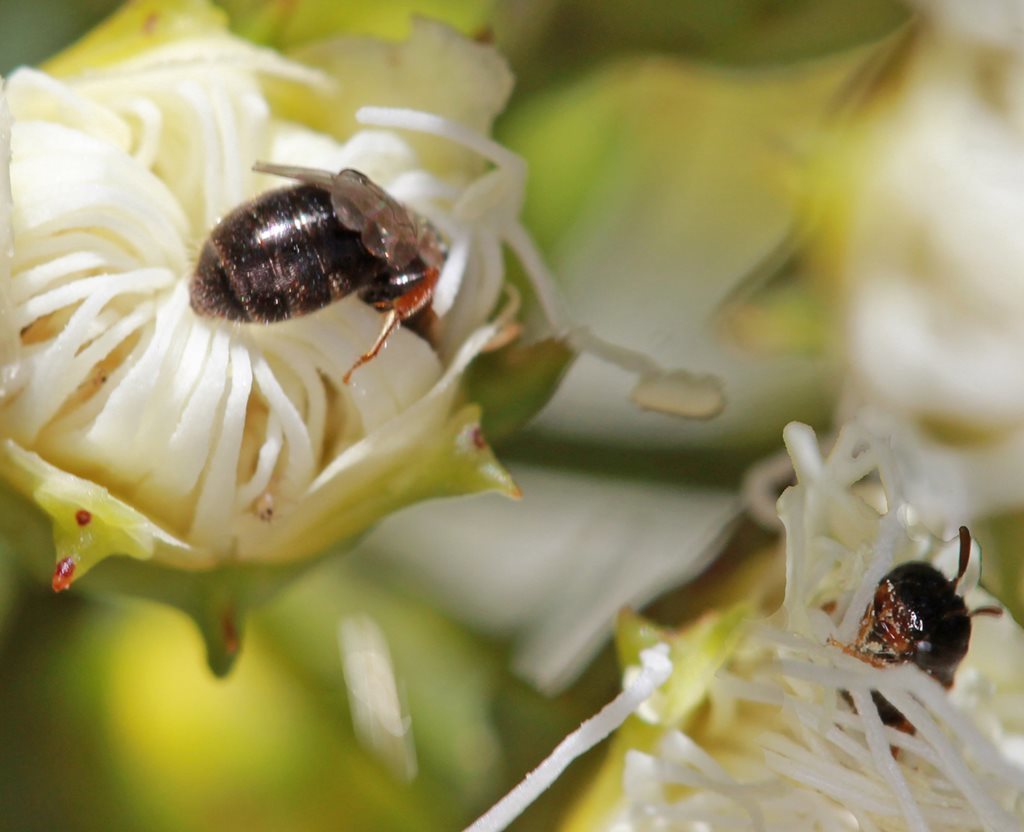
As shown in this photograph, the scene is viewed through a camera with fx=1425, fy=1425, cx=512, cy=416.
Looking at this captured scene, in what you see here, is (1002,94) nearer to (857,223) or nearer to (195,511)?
(857,223)

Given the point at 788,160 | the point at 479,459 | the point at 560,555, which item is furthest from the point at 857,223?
the point at 479,459

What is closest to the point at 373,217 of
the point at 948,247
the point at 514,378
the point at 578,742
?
the point at 514,378

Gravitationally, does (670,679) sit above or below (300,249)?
below

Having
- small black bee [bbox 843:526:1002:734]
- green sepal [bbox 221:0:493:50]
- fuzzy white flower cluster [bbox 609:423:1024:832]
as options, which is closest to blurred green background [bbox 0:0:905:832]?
green sepal [bbox 221:0:493:50]

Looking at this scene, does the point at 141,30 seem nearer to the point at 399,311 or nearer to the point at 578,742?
the point at 399,311

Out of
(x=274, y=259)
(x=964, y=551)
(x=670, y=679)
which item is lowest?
(x=670, y=679)

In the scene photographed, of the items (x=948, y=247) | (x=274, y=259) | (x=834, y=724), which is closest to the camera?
(x=274, y=259)

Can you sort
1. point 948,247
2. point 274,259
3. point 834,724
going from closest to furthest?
point 274,259 → point 834,724 → point 948,247

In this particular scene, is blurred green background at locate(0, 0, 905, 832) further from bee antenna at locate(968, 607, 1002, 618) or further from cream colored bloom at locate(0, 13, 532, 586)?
bee antenna at locate(968, 607, 1002, 618)
